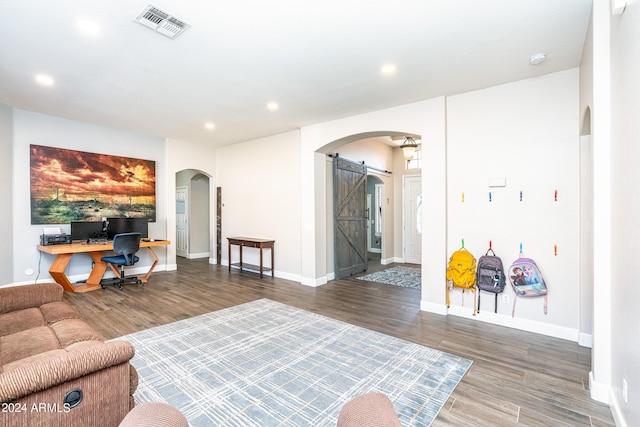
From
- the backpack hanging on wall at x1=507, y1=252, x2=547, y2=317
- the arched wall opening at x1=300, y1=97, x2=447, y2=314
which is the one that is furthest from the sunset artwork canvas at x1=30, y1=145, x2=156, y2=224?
the backpack hanging on wall at x1=507, y1=252, x2=547, y2=317

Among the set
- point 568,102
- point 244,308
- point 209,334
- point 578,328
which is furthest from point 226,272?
point 568,102

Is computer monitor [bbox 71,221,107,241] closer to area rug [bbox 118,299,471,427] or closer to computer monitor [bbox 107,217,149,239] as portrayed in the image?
computer monitor [bbox 107,217,149,239]

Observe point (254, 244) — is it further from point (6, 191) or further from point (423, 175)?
point (6, 191)

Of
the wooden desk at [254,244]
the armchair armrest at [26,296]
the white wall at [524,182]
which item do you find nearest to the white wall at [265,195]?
the wooden desk at [254,244]

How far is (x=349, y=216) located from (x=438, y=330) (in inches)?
133

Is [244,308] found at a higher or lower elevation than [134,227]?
lower

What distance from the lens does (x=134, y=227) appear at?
19.4ft

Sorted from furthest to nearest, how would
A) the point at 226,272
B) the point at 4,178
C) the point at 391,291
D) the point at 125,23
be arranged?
the point at 226,272 → the point at 391,291 → the point at 4,178 → the point at 125,23

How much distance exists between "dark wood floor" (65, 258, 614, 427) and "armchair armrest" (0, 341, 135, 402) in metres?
1.94

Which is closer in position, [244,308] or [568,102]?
[568,102]

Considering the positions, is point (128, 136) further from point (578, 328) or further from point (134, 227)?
point (578, 328)

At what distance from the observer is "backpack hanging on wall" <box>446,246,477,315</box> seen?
150 inches

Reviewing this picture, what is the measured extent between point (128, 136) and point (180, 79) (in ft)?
11.2

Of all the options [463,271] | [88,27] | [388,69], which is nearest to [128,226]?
[88,27]
